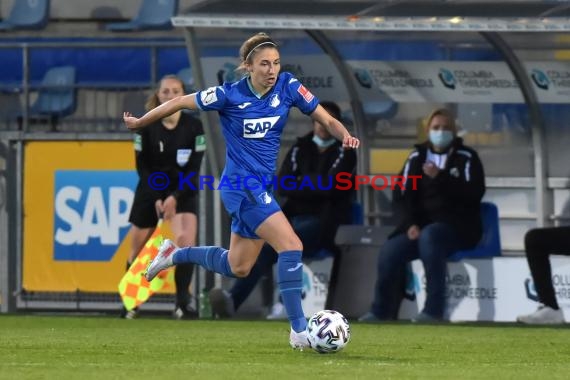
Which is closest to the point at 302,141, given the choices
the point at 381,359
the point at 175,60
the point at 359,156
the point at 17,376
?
the point at 359,156

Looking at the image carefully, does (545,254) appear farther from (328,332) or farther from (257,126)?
(328,332)

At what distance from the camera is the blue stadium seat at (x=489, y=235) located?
14000 millimetres

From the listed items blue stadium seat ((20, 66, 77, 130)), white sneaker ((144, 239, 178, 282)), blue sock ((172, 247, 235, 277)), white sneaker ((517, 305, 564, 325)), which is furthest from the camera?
blue stadium seat ((20, 66, 77, 130))

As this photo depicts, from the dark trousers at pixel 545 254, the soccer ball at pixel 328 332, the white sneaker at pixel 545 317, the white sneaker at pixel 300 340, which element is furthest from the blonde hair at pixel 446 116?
the soccer ball at pixel 328 332

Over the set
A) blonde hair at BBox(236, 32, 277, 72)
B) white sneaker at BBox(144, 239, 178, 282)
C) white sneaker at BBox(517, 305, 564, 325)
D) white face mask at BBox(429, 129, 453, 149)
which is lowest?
white sneaker at BBox(517, 305, 564, 325)

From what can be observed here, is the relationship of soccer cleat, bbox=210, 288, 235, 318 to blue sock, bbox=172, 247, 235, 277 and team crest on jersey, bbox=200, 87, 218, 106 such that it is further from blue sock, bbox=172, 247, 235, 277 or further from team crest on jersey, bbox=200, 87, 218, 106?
team crest on jersey, bbox=200, 87, 218, 106

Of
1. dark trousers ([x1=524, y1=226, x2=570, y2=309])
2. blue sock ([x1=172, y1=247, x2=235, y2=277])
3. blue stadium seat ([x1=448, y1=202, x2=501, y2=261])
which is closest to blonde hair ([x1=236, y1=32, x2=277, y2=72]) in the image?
blue sock ([x1=172, y1=247, x2=235, y2=277])

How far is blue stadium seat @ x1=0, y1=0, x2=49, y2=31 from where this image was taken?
76.0ft

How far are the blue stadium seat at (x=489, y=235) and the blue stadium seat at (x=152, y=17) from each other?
8985mm

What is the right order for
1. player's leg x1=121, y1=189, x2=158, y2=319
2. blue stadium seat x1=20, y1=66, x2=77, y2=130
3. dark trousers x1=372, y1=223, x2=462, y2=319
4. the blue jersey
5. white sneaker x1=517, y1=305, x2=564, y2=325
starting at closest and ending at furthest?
the blue jersey → white sneaker x1=517, y1=305, x2=564, y2=325 → dark trousers x1=372, y1=223, x2=462, y2=319 → player's leg x1=121, y1=189, x2=158, y2=319 → blue stadium seat x1=20, y1=66, x2=77, y2=130

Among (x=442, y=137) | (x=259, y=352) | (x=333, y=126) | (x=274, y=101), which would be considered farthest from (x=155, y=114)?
(x=442, y=137)

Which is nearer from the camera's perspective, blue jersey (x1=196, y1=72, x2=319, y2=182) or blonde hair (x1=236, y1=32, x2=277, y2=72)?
blonde hair (x1=236, y1=32, x2=277, y2=72)

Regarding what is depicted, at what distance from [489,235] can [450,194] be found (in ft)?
1.99

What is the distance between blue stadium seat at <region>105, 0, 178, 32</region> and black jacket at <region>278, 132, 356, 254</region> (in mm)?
8104
